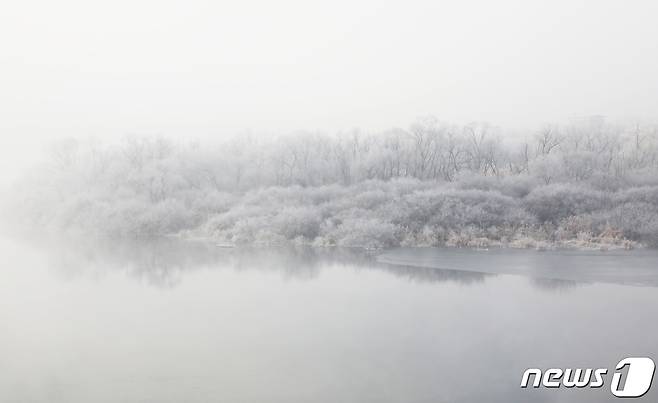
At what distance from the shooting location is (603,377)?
7227 millimetres

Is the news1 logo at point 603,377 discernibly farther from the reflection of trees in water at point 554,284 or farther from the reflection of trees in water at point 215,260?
the reflection of trees in water at point 215,260

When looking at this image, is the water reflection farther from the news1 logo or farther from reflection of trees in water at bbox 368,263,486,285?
the news1 logo

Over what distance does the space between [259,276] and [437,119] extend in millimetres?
19180

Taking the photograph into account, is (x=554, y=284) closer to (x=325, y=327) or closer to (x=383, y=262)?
(x=383, y=262)

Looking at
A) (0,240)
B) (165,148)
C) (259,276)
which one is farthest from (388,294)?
(165,148)

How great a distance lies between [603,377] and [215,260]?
12142 mm

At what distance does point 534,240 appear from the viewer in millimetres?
18469

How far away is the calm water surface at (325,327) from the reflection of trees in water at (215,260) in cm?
14

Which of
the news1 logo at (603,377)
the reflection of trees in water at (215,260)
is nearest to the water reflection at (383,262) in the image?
the reflection of trees in water at (215,260)

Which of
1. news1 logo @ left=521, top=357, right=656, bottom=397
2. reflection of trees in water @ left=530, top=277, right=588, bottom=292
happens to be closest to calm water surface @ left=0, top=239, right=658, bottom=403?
reflection of trees in water @ left=530, top=277, right=588, bottom=292

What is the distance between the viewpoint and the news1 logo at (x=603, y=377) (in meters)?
6.88

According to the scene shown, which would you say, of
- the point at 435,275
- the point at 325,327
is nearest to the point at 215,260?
the point at 435,275

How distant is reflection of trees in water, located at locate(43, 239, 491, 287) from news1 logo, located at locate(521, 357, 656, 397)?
5.67 metres

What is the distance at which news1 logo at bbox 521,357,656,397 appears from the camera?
6879 millimetres
